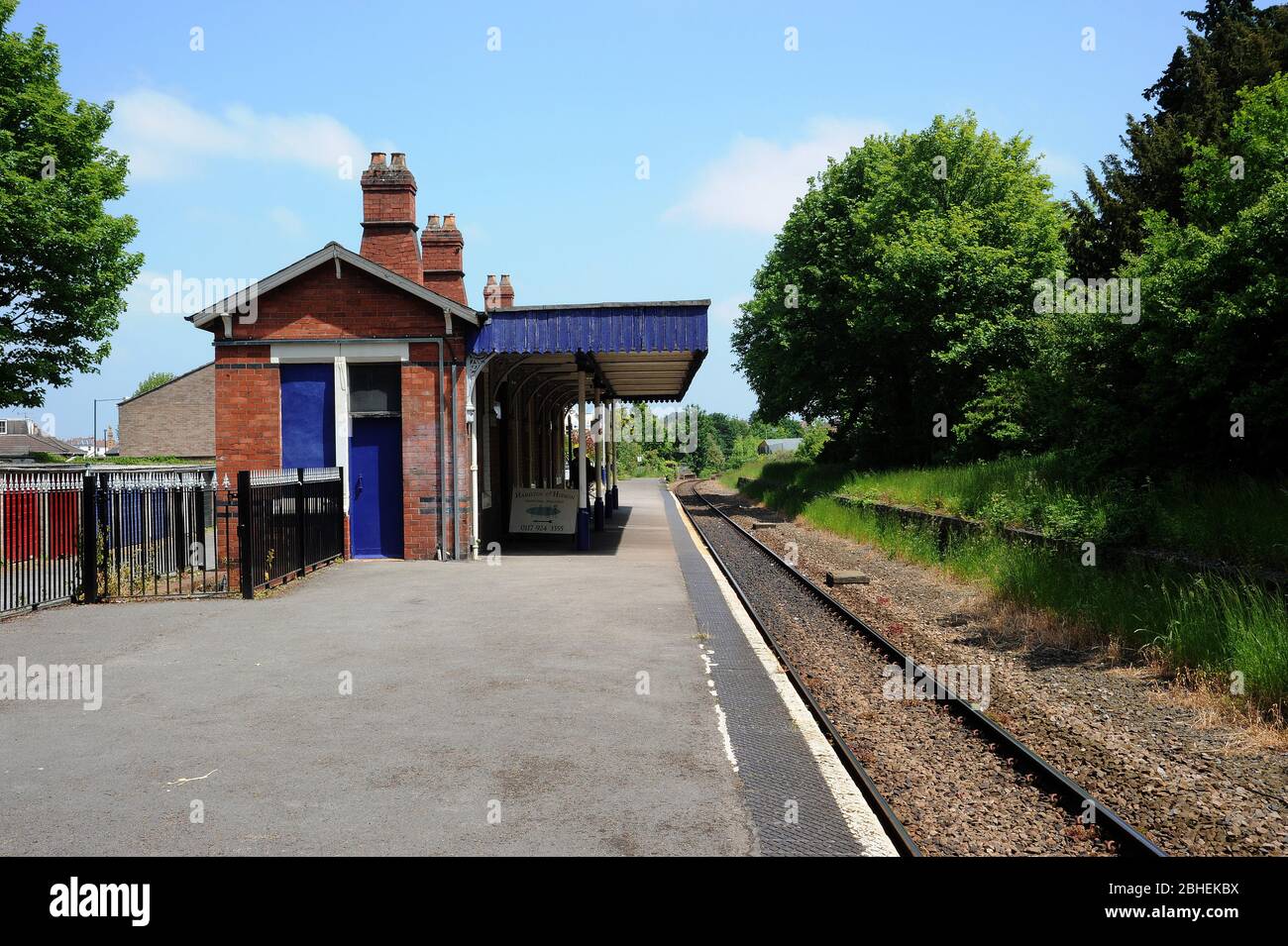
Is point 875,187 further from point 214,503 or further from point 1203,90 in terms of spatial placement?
point 214,503

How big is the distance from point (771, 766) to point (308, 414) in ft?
40.7

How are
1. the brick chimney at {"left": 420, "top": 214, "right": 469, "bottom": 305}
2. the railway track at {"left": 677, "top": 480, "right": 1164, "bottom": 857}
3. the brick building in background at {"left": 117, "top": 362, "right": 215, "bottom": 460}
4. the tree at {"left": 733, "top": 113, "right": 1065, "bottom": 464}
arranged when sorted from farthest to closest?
the brick building in background at {"left": 117, "top": 362, "right": 215, "bottom": 460}, the tree at {"left": 733, "top": 113, "right": 1065, "bottom": 464}, the brick chimney at {"left": 420, "top": 214, "right": 469, "bottom": 305}, the railway track at {"left": 677, "top": 480, "right": 1164, "bottom": 857}

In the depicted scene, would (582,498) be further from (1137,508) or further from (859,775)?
(859,775)

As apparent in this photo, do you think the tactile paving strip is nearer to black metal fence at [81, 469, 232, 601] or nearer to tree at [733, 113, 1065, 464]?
black metal fence at [81, 469, 232, 601]

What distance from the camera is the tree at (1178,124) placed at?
25062 mm

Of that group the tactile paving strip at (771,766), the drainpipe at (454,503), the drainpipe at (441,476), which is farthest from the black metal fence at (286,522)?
the tactile paving strip at (771,766)

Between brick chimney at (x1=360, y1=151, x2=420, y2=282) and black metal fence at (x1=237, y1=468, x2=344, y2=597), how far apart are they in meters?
5.07

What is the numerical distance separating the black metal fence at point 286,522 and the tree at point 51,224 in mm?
16974

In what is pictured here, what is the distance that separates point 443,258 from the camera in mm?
23078

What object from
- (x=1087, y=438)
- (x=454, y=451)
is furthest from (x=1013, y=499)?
(x=454, y=451)

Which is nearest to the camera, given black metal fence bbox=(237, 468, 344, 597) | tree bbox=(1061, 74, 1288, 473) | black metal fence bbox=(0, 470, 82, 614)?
tree bbox=(1061, 74, 1288, 473)

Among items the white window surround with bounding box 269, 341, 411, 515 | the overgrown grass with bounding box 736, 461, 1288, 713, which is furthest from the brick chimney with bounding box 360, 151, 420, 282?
the overgrown grass with bounding box 736, 461, 1288, 713

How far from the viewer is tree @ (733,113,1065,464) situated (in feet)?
77.5
